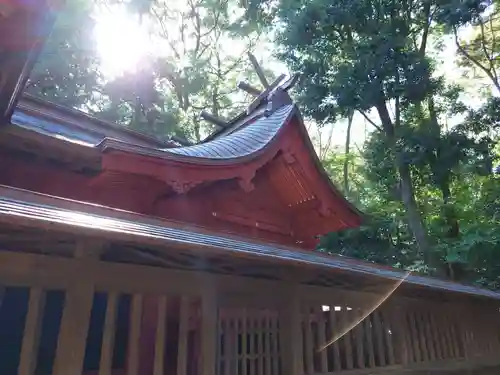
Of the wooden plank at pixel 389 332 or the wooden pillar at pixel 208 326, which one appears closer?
the wooden pillar at pixel 208 326

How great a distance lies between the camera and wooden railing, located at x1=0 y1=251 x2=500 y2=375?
2977 millimetres

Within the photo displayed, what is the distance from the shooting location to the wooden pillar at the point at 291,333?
4.29 meters

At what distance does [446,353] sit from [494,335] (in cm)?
208

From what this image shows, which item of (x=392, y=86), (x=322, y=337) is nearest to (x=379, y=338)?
(x=322, y=337)

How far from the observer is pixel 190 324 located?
180 inches

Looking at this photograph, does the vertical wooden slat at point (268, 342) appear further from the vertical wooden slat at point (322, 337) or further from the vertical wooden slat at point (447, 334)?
the vertical wooden slat at point (447, 334)

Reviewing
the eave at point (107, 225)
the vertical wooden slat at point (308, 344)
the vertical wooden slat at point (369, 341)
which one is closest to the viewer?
the eave at point (107, 225)

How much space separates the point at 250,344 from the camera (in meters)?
4.13

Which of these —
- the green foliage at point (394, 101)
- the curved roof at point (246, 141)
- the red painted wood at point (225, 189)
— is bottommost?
the red painted wood at point (225, 189)

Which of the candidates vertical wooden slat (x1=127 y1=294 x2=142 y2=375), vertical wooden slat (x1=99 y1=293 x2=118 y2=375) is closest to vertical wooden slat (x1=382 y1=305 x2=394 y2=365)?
vertical wooden slat (x1=127 y1=294 x2=142 y2=375)

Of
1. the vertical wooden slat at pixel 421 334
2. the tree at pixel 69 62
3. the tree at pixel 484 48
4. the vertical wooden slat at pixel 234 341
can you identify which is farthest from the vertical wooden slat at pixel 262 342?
the tree at pixel 484 48

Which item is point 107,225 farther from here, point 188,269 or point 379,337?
point 379,337

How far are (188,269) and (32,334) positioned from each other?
1344mm

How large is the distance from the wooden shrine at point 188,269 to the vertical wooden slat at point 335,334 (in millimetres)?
21
